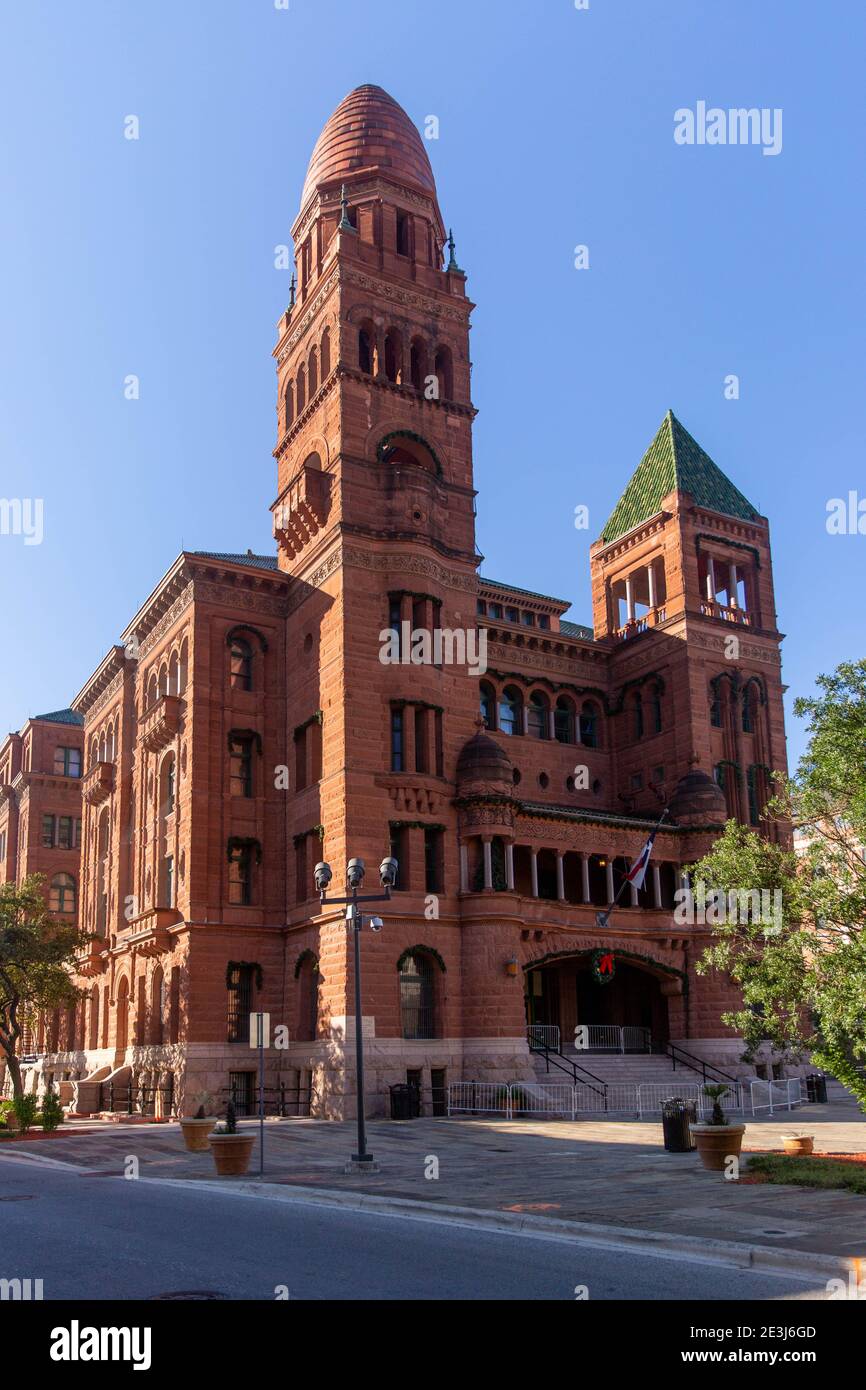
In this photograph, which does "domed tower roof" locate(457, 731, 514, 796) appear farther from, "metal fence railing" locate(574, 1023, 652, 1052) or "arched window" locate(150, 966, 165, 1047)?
"arched window" locate(150, 966, 165, 1047)

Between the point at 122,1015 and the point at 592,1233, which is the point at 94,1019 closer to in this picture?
the point at 122,1015

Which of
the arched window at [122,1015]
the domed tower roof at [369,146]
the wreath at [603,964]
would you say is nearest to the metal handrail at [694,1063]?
the wreath at [603,964]

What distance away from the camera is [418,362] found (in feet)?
158

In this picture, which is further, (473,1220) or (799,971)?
(799,971)

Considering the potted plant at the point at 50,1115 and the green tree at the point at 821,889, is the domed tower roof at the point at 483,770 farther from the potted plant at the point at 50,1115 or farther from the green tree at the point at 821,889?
the green tree at the point at 821,889

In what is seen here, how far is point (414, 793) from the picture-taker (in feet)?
134

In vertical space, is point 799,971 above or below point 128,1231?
above

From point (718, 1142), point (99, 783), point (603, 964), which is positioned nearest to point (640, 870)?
point (603, 964)

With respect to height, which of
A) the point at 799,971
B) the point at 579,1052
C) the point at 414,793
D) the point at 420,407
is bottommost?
the point at 579,1052

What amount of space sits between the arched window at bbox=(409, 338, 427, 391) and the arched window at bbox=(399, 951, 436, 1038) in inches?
870
